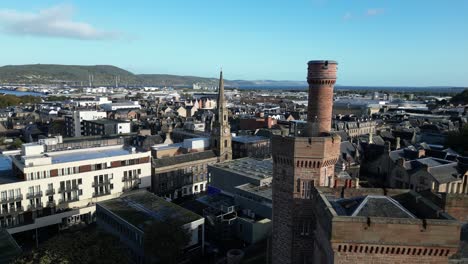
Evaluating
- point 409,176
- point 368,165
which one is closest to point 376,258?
point 409,176

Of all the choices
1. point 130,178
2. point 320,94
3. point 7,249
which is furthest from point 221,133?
point 320,94

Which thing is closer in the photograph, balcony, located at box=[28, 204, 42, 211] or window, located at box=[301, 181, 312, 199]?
window, located at box=[301, 181, 312, 199]

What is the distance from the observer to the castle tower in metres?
24.9

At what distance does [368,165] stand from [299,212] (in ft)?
157

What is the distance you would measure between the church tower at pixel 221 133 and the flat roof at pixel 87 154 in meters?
19.9

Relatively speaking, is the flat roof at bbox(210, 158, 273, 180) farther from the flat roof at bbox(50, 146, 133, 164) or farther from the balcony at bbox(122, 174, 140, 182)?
the flat roof at bbox(50, 146, 133, 164)

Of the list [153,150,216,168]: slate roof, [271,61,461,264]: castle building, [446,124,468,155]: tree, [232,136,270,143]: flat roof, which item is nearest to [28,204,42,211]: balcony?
[153,150,216,168]: slate roof

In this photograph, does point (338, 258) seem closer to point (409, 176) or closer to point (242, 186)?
point (242, 186)

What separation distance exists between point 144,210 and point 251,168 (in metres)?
21.4

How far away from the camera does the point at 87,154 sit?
6100 centimetres

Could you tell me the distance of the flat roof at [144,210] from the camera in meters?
43.2

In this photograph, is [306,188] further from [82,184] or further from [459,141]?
[459,141]

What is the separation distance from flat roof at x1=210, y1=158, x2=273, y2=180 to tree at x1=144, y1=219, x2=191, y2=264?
19468 millimetres

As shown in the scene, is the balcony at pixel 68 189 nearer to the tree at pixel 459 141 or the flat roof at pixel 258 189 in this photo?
the flat roof at pixel 258 189
